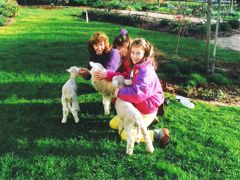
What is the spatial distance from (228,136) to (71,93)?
263cm

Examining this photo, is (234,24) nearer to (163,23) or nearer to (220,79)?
(163,23)

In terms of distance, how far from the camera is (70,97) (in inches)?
232

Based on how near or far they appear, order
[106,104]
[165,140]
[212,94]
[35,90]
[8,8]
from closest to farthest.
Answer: [165,140]
[106,104]
[35,90]
[212,94]
[8,8]

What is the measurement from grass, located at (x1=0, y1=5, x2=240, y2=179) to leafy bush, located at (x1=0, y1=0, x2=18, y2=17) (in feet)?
38.2

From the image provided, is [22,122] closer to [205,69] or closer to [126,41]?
[126,41]

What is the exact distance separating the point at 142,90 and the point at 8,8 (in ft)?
54.8

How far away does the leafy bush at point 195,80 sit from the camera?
8.84 meters

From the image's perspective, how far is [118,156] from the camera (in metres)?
5.32

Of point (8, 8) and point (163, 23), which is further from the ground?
point (8, 8)

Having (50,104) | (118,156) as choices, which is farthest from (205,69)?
(118,156)

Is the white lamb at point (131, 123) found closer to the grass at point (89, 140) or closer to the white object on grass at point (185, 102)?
the grass at point (89, 140)

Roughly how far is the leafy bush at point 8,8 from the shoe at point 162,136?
1566 cm

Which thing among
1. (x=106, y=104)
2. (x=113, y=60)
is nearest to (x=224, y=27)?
(x=113, y=60)

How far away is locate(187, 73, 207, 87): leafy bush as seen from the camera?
8839 mm
